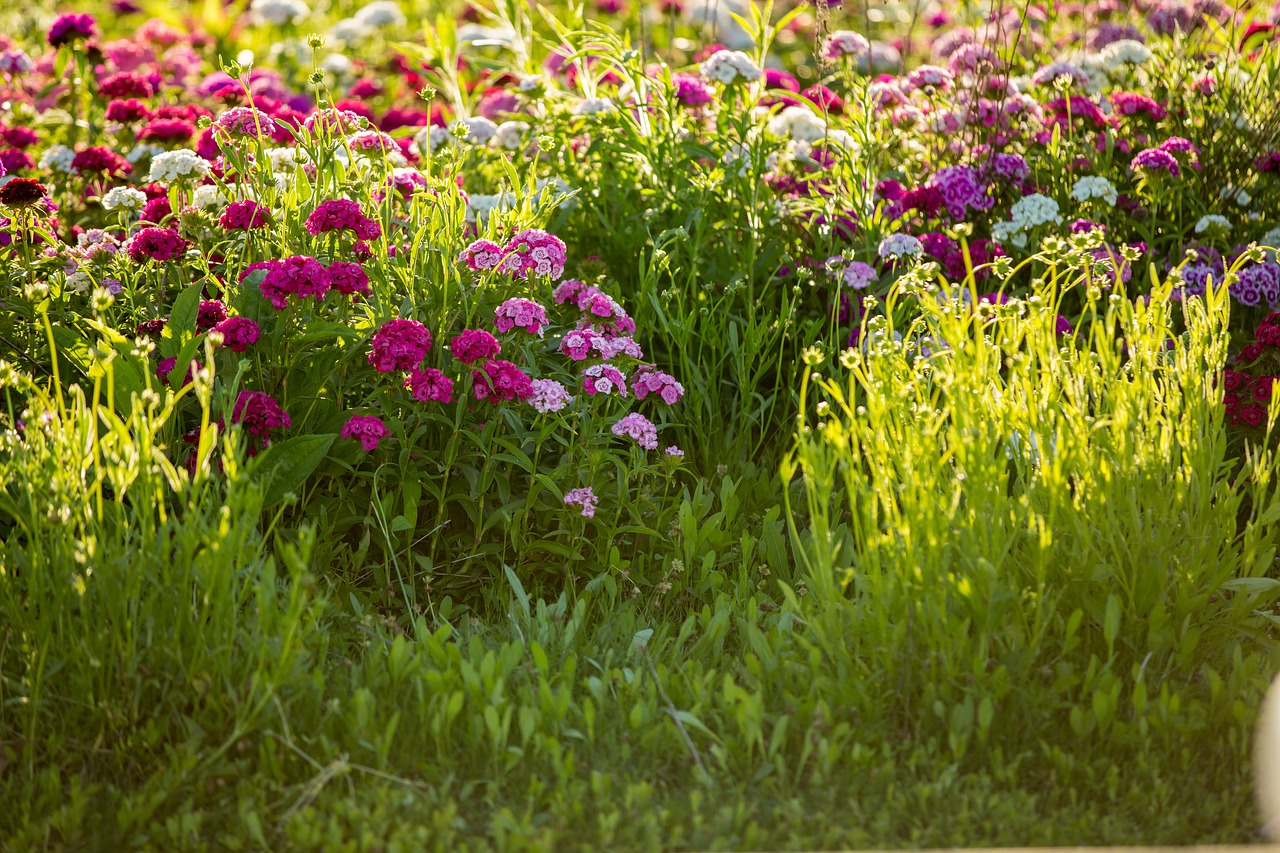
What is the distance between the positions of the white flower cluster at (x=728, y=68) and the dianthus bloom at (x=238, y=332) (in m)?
2.01

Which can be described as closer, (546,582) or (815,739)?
(815,739)

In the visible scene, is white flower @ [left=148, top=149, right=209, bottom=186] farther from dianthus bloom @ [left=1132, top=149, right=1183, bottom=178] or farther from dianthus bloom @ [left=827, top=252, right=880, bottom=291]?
dianthus bloom @ [left=1132, top=149, right=1183, bottom=178]

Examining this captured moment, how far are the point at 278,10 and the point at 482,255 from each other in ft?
14.9

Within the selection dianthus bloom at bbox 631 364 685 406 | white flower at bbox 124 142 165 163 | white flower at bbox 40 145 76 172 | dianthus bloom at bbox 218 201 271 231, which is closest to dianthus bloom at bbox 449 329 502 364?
dianthus bloom at bbox 631 364 685 406

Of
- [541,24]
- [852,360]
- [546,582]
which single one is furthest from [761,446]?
[541,24]

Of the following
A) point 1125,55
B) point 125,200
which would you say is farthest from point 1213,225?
point 125,200

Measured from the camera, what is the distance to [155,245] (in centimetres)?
279

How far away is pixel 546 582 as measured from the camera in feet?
9.67

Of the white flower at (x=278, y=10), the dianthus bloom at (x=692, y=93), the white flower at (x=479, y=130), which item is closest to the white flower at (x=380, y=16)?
the white flower at (x=278, y=10)

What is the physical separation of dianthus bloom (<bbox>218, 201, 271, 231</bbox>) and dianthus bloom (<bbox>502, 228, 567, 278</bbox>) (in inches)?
24.9

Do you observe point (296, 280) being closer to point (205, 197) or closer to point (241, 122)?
point (205, 197)

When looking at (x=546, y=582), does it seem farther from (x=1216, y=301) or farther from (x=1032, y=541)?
(x=1216, y=301)

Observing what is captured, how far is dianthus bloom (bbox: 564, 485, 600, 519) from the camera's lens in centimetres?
277

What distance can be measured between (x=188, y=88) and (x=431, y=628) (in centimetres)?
415
